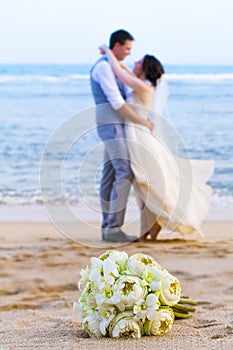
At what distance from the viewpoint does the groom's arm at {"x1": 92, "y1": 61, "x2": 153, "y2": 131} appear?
6.88 meters

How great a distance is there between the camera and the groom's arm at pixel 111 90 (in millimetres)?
6883

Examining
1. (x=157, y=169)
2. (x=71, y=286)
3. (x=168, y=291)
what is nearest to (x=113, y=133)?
(x=157, y=169)

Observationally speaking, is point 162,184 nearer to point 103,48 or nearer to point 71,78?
point 103,48

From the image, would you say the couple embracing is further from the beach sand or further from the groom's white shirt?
the beach sand

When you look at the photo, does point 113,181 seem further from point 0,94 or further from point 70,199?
point 0,94

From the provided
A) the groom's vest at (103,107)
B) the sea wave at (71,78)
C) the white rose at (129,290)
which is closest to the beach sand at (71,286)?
the white rose at (129,290)

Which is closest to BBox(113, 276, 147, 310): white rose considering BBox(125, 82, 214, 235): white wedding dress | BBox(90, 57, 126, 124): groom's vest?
BBox(125, 82, 214, 235): white wedding dress

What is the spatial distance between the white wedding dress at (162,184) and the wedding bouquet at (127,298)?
4283mm

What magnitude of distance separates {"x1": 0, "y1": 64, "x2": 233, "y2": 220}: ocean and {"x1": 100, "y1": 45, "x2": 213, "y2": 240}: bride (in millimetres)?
750

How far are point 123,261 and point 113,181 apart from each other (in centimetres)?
457

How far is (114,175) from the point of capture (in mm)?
7184

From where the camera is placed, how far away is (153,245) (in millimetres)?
6957

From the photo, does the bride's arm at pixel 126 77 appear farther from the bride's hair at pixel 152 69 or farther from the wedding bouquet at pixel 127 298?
the wedding bouquet at pixel 127 298

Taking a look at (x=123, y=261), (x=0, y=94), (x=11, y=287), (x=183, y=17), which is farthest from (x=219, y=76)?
(x=123, y=261)
